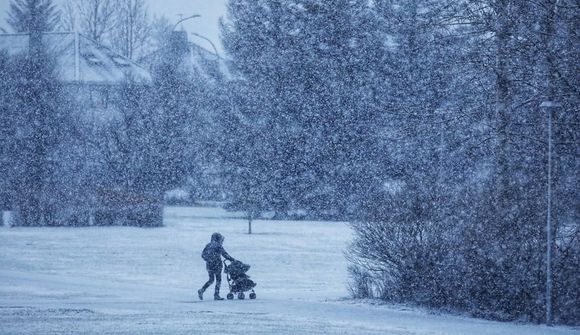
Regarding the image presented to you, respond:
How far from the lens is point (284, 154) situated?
5188 centimetres

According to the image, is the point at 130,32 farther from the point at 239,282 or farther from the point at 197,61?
the point at 239,282

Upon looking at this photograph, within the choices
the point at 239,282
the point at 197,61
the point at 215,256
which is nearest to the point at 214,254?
the point at 215,256

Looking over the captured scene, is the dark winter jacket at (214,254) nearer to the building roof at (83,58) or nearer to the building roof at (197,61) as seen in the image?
the building roof at (197,61)

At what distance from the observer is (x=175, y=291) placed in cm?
1933

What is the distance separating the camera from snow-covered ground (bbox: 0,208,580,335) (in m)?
13.6

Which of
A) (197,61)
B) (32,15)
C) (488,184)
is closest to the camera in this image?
(488,184)

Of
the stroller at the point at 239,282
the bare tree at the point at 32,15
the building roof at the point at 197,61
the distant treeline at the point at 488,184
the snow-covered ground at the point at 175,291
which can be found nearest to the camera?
the snow-covered ground at the point at 175,291

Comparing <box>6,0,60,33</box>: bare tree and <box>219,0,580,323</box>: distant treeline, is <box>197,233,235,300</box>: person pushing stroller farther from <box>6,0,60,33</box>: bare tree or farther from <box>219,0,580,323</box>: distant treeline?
<box>6,0,60,33</box>: bare tree

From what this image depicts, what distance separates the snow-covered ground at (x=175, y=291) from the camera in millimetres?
13648

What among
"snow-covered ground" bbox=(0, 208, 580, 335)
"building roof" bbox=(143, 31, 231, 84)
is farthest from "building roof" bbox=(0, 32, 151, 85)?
"snow-covered ground" bbox=(0, 208, 580, 335)

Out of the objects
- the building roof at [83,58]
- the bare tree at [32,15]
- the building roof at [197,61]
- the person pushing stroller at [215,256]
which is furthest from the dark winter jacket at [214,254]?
the building roof at [83,58]

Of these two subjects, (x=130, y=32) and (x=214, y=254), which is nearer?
(x=214, y=254)

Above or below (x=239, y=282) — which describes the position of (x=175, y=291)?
below

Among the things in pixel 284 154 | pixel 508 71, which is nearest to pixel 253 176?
pixel 284 154
